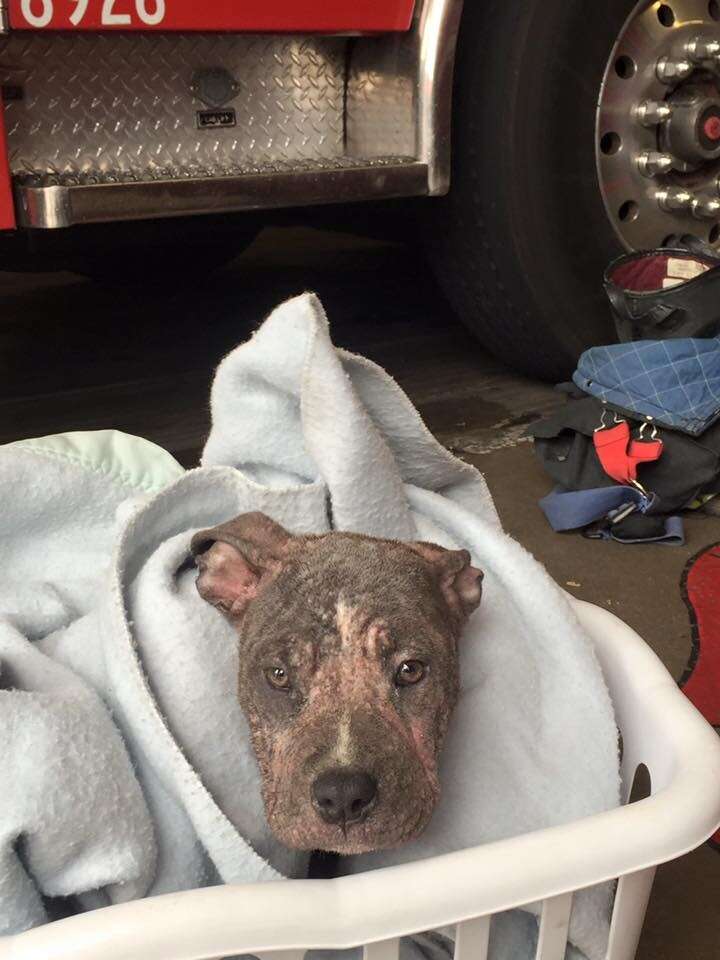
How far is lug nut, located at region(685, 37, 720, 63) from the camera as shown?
9.60 ft

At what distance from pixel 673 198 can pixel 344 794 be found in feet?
8.32

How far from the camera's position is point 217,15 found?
2256mm

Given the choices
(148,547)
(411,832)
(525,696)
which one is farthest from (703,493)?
(411,832)

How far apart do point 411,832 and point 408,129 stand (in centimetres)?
208

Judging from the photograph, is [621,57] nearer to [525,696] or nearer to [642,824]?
[525,696]

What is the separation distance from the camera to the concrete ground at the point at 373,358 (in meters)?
2.07

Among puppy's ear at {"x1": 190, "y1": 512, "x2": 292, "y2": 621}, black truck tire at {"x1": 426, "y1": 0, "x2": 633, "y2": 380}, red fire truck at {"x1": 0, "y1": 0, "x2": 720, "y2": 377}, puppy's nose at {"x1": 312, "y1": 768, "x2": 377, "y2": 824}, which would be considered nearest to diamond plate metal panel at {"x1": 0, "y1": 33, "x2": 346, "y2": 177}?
red fire truck at {"x1": 0, "y1": 0, "x2": 720, "y2": 377}

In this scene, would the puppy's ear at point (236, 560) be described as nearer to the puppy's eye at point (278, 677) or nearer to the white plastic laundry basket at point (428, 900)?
the puppy's eye at point (278, 677)

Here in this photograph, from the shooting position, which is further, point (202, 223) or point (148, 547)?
point (202, 223)

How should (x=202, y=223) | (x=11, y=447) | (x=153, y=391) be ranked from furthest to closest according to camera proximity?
1. (x=153, y=391)
2. (x=202, y=223)
3. (x=11, y=447)

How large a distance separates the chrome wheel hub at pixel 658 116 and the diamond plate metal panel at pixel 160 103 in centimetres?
79

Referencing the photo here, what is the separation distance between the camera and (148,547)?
4.52 ft

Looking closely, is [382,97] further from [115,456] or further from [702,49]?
[115,456]

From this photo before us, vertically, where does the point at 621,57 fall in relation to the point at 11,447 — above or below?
above
